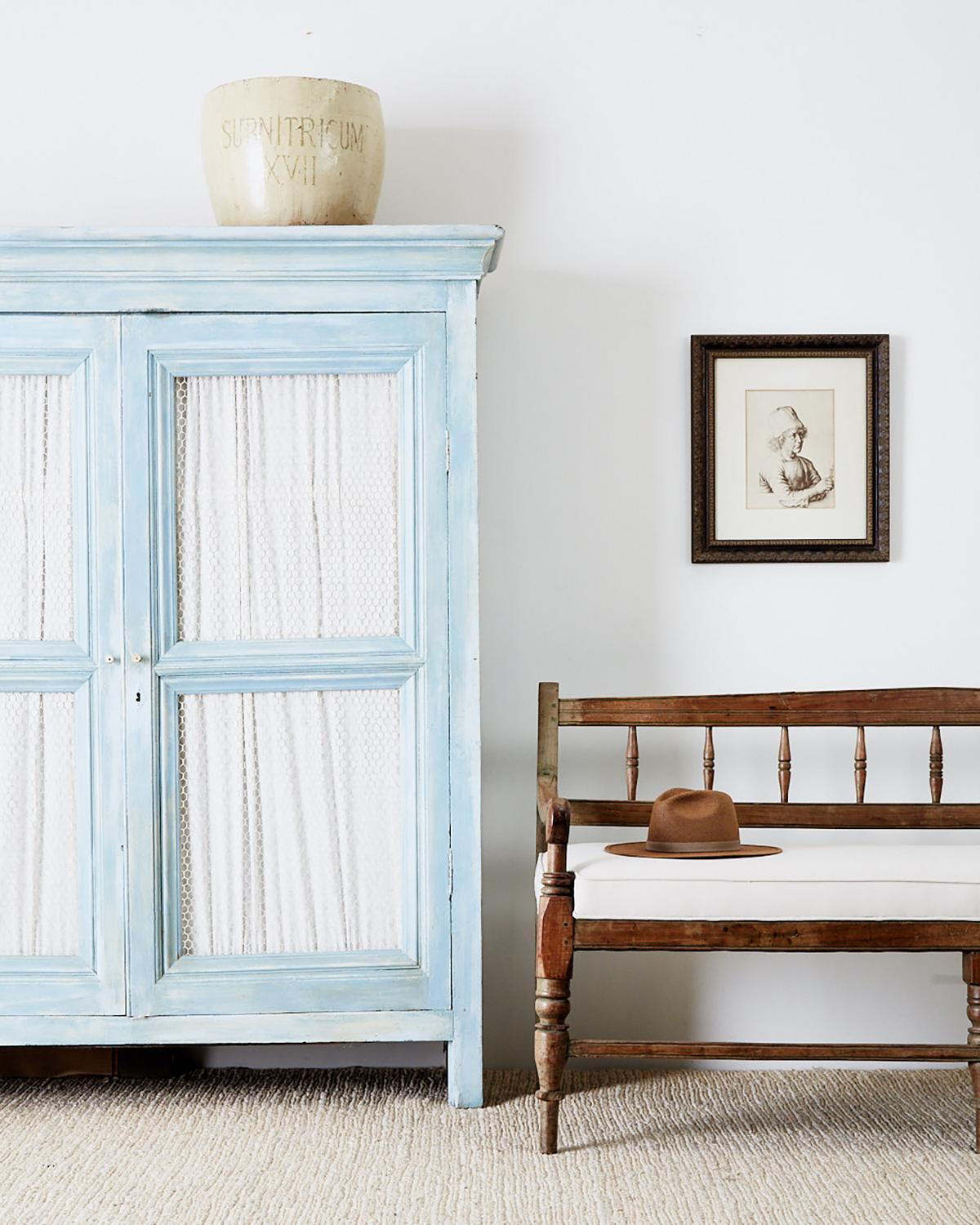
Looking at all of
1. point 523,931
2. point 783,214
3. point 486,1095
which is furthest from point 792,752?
point 783,214

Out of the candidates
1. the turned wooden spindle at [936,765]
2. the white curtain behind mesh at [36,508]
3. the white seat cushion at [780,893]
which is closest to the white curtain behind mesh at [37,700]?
the white curtain behind mesh at [36,508]

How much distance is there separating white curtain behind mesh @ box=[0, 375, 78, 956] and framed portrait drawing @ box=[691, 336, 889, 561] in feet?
4.47

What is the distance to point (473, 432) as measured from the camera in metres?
2.44

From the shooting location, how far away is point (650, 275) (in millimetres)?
2863

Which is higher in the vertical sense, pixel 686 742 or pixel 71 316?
pixel 71 316

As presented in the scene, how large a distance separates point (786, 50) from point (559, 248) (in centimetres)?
68

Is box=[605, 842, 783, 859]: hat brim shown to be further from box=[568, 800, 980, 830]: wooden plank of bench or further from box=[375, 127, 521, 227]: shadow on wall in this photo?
box=[375, 127, 521, 227]: shadow on wall

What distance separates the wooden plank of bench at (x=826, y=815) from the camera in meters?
2.67

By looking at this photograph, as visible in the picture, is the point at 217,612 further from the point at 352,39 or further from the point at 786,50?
the point at 786,50

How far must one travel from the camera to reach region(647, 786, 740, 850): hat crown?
2.37 meters

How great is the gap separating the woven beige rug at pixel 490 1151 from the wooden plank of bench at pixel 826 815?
544mm

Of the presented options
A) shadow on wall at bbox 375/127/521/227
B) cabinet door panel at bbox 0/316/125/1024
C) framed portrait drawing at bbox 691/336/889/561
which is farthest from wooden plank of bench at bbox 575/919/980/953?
shadow on wall at bbox 375/127/521/227

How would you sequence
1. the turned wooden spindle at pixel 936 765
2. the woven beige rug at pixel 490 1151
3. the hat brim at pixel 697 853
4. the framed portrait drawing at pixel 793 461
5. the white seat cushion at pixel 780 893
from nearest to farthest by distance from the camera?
the woven beige rug at pixel 490 1151, the white seat cushion at pixel 780 893, the hat brim at pixel 697 853, the turned wooden spindle at pixel 936 765, the framed portrait drawing at pixel 793 461

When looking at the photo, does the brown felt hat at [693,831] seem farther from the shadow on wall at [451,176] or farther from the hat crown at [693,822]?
the shadow on wall at [451,176]
